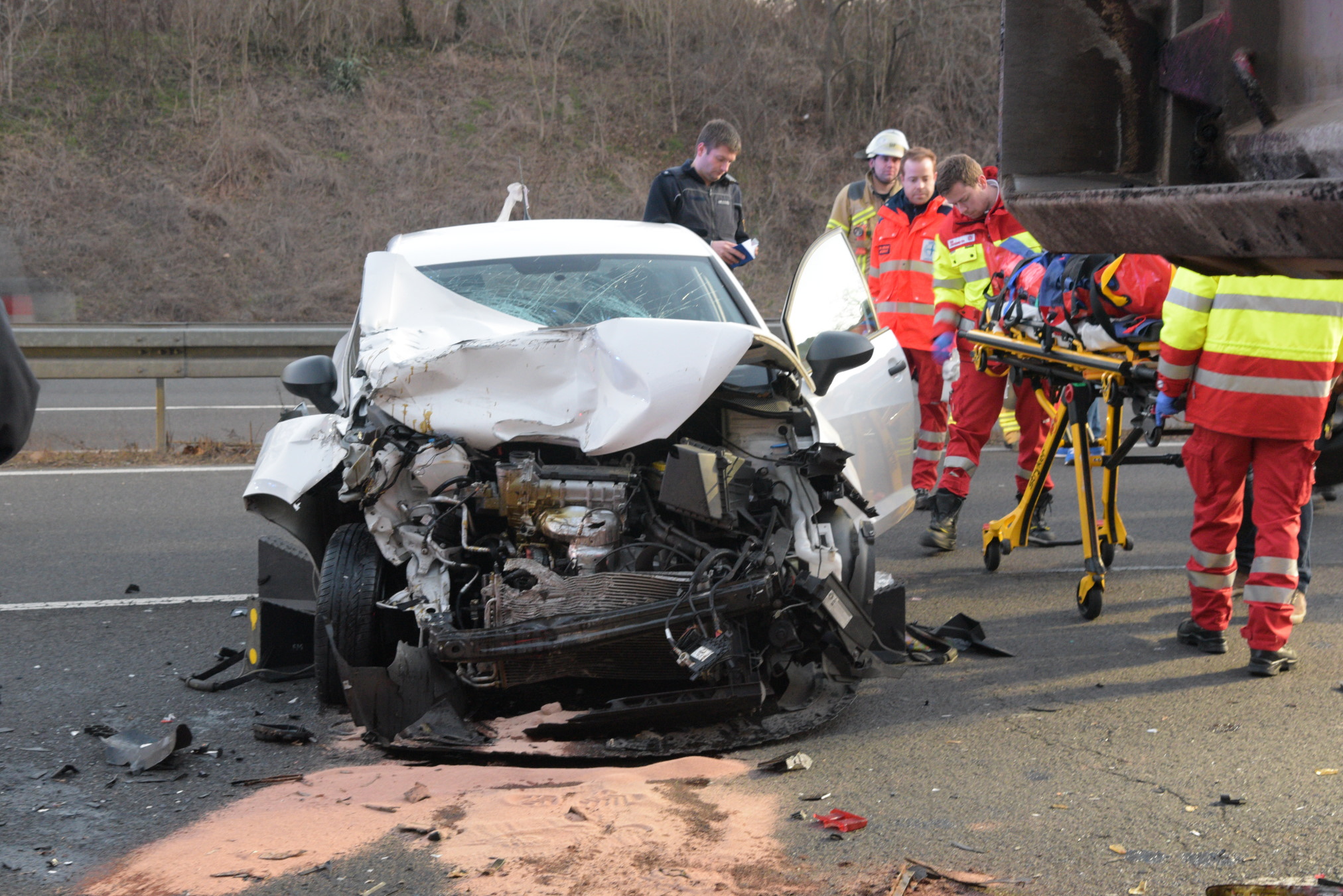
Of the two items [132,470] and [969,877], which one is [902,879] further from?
[132,470]

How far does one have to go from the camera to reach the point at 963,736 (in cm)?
413

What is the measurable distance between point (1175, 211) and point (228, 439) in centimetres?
911

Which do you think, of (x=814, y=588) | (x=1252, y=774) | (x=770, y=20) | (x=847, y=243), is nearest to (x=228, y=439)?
(x=847, y=243)

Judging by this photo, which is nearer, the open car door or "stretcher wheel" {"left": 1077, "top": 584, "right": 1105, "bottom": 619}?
the open car door

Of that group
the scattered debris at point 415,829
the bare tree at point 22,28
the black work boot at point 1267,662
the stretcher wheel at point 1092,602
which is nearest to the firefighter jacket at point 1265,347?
the black work boot at point 1267,662

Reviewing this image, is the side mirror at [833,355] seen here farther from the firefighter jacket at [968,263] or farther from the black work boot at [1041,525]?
the black work boot at [1041,525]

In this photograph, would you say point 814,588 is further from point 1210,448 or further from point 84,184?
point 84,184

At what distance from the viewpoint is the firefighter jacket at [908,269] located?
7.71 m

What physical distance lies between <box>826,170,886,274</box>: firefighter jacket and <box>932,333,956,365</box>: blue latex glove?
215 cm

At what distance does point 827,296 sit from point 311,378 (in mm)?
2317

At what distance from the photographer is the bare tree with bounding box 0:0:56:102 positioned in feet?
67.8

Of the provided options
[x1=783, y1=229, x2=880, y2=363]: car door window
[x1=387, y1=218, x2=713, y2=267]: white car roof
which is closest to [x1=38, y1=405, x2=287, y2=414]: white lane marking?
[x1=387, y1=218, x2=713, y2=267]: white car roof

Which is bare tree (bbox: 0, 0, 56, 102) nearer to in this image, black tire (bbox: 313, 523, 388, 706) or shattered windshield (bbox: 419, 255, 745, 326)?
shattered windshield (bbox: 419, 255, 745, 326)

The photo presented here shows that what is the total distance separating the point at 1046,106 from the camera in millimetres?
2361
